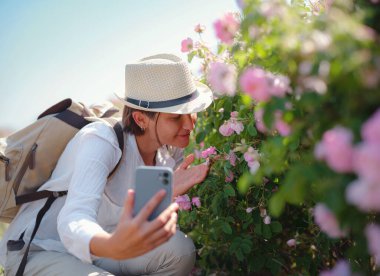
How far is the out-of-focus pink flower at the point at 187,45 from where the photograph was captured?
2.39 m

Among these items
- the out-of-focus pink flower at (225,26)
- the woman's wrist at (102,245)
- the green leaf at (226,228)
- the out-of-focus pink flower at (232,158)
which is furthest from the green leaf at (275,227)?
the out-of-focus pink flower at (225,26)

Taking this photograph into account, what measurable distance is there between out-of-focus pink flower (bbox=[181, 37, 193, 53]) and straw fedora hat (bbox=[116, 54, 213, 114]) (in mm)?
63

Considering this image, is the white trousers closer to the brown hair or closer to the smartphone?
the brown hair

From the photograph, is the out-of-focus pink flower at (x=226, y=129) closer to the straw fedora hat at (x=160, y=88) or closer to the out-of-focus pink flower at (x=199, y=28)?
the straw fedora hat at (x=160, y=88)

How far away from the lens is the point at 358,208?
3.34 feet

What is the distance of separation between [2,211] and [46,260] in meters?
0.35

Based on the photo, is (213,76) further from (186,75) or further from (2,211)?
(2,211)

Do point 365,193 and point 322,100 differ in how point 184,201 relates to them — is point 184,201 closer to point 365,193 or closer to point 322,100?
point 322,100

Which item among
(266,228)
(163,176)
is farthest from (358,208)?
(266,228)

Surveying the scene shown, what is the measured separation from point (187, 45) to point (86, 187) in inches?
33.7

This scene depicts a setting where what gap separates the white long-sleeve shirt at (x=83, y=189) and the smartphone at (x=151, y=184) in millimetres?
235

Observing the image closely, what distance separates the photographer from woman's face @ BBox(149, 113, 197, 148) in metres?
2.37

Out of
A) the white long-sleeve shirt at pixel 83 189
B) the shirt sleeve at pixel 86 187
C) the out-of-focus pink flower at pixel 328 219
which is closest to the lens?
the out-of-focus pink flower at pixel 328 219

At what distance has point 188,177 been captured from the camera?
2.50 m
